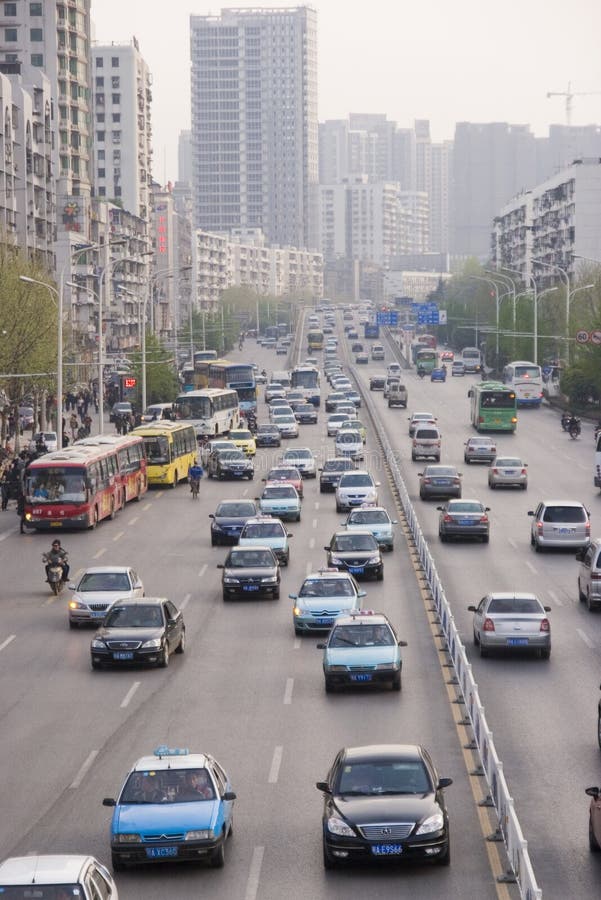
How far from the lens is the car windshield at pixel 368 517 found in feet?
153

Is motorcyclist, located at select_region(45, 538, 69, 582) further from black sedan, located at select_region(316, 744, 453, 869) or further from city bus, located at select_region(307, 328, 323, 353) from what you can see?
city bus, located at select_region(307, 328, 323, 353)

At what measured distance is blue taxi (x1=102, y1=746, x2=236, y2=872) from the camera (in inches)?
695

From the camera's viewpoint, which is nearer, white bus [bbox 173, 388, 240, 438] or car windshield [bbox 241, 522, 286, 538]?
car windshield [bbox 241, 522, 286, 538]

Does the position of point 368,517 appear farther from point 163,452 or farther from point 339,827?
point 339,827

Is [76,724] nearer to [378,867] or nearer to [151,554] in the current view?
[378,867]

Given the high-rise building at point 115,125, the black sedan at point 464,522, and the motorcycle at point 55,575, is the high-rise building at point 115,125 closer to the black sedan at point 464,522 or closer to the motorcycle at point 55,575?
the black sedan at point 464,522

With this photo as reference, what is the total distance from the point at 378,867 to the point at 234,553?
72.6ft

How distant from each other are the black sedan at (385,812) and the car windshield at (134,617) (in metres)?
13.0

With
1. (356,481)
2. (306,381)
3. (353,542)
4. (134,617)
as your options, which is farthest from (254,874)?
(306,381)

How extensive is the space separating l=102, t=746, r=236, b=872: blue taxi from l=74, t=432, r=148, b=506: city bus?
4008cm

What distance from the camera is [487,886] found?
16.9 m

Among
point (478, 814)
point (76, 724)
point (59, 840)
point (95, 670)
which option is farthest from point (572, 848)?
point (95, 670)

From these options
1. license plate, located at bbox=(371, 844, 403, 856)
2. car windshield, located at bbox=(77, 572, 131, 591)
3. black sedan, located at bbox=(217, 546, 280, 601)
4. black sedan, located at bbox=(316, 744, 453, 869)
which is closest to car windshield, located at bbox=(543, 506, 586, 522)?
black sedan, located at bbox=(217, 546, 280, 601)

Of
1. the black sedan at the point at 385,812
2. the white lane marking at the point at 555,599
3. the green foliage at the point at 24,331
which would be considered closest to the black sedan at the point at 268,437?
the green foliage at the point at 24,331
